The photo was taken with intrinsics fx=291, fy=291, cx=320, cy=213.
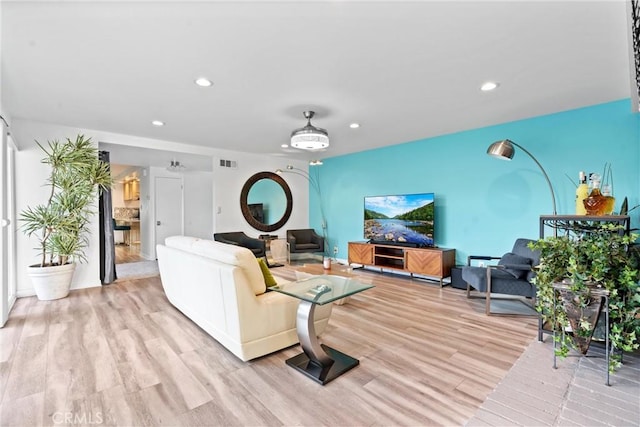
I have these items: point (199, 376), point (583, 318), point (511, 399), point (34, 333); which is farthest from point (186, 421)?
point (583, 318)

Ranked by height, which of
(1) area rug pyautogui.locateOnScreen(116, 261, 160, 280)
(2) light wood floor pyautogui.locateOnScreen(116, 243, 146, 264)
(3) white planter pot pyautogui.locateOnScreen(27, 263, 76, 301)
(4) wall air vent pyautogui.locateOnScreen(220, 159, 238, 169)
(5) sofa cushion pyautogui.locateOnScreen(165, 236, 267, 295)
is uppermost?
(4) wall air vent pyautogui.locateOnScreen(220, 159, 238, 169)

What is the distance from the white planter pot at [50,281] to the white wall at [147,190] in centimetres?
39

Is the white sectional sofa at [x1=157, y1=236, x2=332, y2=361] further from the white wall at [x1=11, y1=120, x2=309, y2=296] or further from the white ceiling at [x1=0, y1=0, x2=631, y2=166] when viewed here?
the white wall at [x1=11, y1=120, x2=309, y2=296]

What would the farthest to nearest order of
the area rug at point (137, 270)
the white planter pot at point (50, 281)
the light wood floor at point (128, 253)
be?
the light wood floor at point (128, 253) < the area rug at point (137, 270) < the white planter pot at point (50, 281)

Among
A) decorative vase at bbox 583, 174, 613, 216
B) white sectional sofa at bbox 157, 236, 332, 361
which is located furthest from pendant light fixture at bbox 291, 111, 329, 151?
decorative vase at bbox 583, 174, 613, 216

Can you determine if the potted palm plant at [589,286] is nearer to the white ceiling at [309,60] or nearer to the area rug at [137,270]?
the white ceiling at [309,60]

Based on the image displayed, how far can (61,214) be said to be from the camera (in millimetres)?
4055

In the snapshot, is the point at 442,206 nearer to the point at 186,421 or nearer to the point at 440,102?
the point at 440,102

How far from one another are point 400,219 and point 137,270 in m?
5.21

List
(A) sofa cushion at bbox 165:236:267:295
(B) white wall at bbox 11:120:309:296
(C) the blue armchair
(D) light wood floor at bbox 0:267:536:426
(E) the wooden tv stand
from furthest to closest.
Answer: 1. (E) the wooden tv stand
2. (B) white wall at bbox 11:120:309:296
3. (C) the blue armchair
4. (A) sofa cushion at bbox 165:236:267:295
5. (D) light wood floor at bbox 0:267:536:426

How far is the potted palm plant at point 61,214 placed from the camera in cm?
390

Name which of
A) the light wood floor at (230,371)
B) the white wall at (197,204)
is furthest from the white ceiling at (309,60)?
the white wall at (197,204)

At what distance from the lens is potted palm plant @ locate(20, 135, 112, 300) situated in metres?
3.90

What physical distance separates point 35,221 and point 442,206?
238 inches
